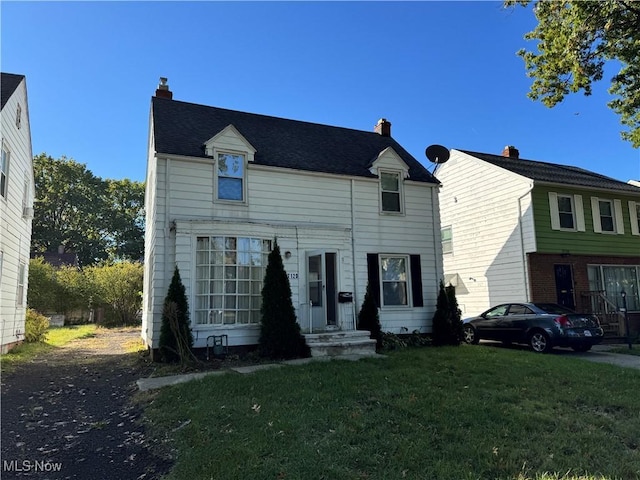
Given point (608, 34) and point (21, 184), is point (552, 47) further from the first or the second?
point (21, 184)

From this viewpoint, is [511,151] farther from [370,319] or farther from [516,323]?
[370,319]

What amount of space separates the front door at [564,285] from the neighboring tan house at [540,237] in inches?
1.5

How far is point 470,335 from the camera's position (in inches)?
544

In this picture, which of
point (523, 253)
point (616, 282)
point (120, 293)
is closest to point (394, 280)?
point (523, 253)

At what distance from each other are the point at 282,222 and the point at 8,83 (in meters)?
9.12

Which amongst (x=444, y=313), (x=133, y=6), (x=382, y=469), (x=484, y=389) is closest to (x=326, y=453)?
(x=382, y=469)

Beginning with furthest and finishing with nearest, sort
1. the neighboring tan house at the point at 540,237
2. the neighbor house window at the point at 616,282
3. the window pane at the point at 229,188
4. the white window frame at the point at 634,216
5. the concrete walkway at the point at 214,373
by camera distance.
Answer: the white window frame at the point at 634,216, the neighbor house window at the point at 616,282, the neighboring tan house at the point at 540,237, the window pane at the point at 229,188, the concrete walkway at the point at 214,373

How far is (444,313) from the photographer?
12.6 m

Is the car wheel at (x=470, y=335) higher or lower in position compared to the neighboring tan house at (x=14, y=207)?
lower

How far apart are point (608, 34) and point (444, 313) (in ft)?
28.6

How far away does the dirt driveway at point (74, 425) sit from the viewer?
443 centimetres

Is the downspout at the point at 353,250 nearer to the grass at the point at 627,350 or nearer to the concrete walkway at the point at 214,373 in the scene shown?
the concrete walkway at the point at 214,373

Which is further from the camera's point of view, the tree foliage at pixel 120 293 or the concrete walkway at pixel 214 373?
the tree foliage at pixel 120 293

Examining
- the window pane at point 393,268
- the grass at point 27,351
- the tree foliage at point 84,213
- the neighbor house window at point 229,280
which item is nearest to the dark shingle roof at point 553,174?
the window pane at point 393,268
